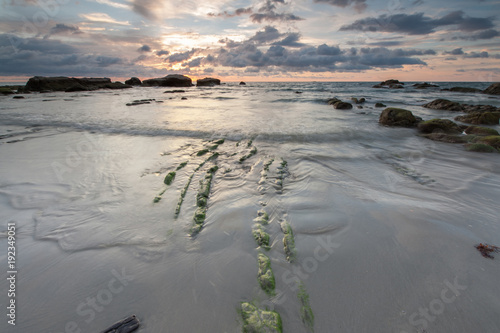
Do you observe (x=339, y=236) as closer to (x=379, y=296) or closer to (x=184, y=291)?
(x=379, y=296)

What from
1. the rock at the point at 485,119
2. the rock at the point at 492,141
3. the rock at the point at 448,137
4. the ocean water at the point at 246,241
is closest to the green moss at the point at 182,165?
the ocean water at the point at 246,241

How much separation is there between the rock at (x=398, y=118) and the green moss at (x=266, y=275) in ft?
34.1

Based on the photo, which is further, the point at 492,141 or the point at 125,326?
the point at 492,141

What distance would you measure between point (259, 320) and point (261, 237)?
0.97m

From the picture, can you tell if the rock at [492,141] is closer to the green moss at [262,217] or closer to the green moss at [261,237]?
the green moss at [262,217]

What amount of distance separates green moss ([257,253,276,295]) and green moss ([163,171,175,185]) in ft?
8.18

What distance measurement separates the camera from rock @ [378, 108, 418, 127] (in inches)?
382

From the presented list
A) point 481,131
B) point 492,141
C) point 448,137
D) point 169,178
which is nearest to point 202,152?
point 169,178

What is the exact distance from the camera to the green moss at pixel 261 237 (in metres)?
2.52

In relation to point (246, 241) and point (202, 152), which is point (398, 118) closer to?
point (202, 152)

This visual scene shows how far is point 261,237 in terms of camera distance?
8.57ft

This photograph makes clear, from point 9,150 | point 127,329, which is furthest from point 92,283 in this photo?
point 9,150

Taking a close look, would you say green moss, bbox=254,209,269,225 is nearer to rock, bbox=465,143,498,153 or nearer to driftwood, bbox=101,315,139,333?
driftwood, bbox=101,315,139,333

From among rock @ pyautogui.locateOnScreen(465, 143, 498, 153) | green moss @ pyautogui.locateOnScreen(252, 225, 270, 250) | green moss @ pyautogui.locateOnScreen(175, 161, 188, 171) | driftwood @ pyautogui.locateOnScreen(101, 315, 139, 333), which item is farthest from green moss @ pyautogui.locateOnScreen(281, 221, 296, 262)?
rock @ pyautogui.locateOnScreen(465, 143, 498, 153)
